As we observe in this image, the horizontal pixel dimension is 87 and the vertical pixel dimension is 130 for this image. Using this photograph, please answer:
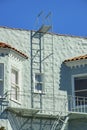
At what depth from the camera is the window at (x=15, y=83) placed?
116 feet

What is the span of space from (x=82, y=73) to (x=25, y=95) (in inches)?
164

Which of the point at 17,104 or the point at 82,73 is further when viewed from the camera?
the point at 82,73

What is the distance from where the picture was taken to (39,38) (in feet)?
127

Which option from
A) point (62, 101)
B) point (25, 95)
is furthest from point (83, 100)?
point (25, 95)

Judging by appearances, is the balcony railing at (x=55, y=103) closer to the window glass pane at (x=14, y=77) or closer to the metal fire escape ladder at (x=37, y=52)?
the metal fire escape ladder at (x=37, y=52)

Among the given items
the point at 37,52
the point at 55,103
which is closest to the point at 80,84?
the point at 55,103

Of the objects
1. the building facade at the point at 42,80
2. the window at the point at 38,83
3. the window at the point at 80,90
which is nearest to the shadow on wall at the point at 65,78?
the building facade at the point at 42,80

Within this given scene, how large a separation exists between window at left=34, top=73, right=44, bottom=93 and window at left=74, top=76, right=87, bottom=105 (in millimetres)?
2224

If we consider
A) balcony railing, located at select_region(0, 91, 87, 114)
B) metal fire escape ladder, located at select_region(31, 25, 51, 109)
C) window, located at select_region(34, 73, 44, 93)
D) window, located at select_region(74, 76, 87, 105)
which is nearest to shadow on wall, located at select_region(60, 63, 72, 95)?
window, located at select_region(74, 76, 87, 105)

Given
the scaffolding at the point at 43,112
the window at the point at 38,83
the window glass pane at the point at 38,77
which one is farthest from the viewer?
the window glass pane at the point at 38,77

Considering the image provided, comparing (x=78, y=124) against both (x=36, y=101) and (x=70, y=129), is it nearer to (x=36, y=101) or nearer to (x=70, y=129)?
(x=70, y=129)

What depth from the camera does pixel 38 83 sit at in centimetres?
3750

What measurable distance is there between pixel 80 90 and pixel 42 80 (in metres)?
2.47

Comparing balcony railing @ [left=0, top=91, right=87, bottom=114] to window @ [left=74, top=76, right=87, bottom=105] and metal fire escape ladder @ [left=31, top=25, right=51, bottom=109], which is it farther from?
metal fire escape ladder @ [left=31, top=25, right=51, bottom=109]
